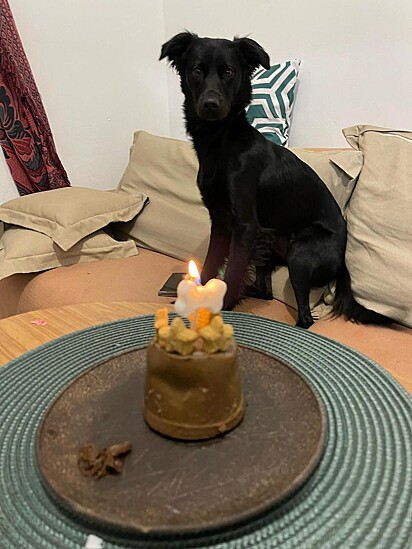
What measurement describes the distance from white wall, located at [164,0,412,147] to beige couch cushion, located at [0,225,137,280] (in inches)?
35.1

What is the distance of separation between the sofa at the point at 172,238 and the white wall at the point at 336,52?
0.19m

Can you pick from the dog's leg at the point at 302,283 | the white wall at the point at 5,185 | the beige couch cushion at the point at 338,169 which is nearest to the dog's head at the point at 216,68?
the beige couch cushion at the point at 338,169

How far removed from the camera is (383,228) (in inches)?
55.7

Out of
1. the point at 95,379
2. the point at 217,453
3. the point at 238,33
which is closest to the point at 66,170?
the point at 238,33

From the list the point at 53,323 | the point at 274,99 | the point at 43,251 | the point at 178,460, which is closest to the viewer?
the point at 178,460

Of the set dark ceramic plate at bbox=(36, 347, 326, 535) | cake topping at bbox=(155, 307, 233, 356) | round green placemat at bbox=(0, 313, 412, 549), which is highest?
cake topping at bbox=(155, 307, 233, 356)

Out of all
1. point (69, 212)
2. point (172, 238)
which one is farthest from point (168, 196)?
point (69, 212)

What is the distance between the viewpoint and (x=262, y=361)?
78 centimetres

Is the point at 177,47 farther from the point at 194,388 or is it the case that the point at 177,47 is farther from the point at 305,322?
the point at 194,388

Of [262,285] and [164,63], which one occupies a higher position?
[164,63]

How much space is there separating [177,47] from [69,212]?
74 centimetres

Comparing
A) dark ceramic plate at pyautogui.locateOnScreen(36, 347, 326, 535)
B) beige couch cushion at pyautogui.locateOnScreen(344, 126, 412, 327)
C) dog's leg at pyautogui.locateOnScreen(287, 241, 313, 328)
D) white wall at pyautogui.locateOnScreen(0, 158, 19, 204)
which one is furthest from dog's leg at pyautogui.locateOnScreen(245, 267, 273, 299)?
white wall at pyautogui.locateOnScreen(0, 158, 19, 204)

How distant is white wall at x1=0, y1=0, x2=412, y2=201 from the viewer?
5.98ft

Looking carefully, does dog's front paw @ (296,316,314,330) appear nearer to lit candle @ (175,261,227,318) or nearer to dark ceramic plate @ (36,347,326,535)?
dark ceramic plate @ (36,347,326,535)
